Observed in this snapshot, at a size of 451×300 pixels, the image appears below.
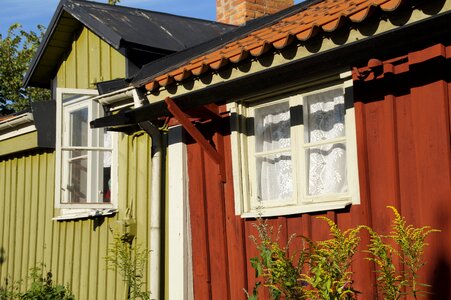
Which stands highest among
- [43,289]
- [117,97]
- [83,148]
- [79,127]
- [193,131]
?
[117,97]

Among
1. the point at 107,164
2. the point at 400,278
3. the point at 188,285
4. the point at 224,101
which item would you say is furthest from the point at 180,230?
the point at 400,278

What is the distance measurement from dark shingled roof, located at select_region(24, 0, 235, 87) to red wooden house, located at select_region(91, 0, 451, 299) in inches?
32.1

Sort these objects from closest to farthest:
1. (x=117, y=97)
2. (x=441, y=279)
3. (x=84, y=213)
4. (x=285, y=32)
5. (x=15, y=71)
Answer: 1. (x=441, y=279)
2. (x=285, y=32)
3. (x=117, y=97)
4. (x=84, y=213)
5. (x=15, y=71)

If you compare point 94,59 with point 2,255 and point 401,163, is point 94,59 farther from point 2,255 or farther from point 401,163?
point 401,163

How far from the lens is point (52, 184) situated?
33.6ft

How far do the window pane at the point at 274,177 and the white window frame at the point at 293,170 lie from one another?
2.3 inches

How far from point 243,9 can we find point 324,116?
4.66m

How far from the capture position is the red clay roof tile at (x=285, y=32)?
591 cm

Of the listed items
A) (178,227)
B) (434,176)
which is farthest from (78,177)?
(434,176)

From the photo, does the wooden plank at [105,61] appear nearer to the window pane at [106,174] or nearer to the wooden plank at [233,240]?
the window pane at [106,174]

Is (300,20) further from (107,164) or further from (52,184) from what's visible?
(52,184)

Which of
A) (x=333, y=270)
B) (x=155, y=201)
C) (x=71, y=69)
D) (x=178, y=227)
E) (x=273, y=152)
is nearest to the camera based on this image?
(x=333, y=270)

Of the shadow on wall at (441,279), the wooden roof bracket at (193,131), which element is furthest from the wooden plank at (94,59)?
the shadow on wall at (441,279)

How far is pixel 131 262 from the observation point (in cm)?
830
